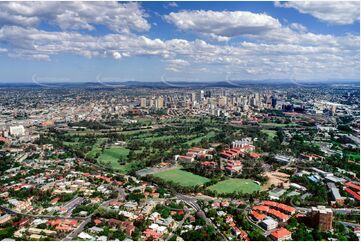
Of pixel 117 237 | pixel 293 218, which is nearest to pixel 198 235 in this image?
pixel 117 237

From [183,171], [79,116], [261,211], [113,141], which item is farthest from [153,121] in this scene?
[261,211]

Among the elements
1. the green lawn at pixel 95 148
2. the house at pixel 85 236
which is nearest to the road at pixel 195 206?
the house at pixel 85 236

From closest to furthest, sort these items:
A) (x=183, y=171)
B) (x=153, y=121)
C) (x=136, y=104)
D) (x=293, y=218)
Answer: (x=293, y=218) → (x=183, y=171) → (x=153, y=121) → (x=136, y=104)

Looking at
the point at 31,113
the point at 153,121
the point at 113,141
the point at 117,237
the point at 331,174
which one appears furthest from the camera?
the point at 31,113

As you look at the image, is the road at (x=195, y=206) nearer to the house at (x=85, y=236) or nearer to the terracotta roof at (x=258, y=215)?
the terracotta roof at (x=258, y=215)

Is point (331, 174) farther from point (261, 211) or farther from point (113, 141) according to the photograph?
point (113, 141)

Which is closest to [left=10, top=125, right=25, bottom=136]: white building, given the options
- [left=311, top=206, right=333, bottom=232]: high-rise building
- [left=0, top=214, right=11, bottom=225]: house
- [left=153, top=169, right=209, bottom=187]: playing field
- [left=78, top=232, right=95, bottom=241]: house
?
[left=153, top=169, right=209, bottom=187]: playing field

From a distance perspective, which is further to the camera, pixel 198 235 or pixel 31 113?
pixel 31 113
